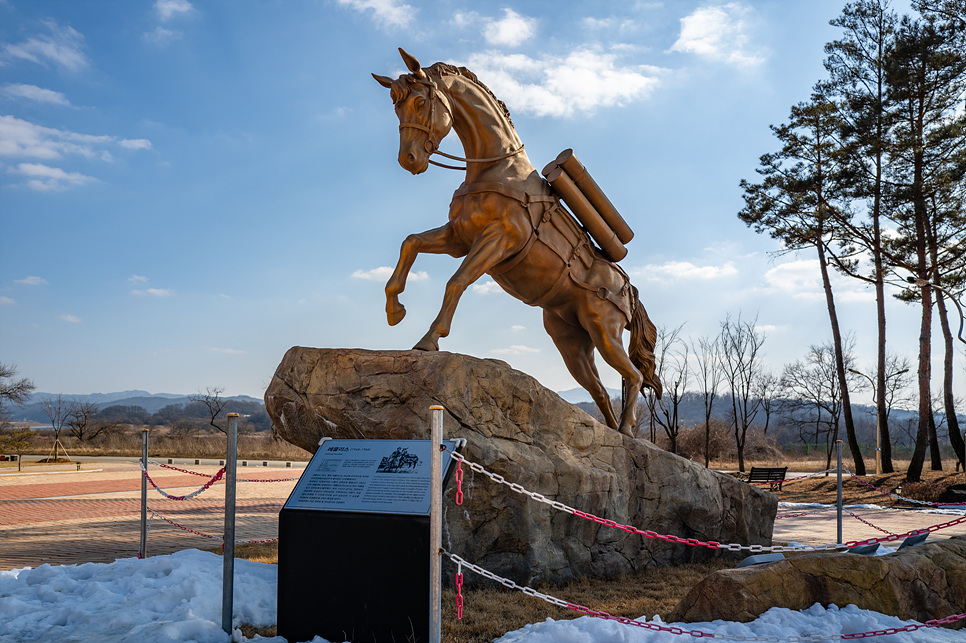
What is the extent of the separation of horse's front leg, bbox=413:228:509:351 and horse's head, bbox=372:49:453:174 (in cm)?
82

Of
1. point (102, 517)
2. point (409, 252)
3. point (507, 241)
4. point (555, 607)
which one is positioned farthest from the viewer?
point (102, 517)

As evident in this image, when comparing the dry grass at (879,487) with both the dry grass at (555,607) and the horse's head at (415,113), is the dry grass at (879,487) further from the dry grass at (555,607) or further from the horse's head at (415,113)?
the horse's head at (415,113)

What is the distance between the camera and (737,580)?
386 centimetres

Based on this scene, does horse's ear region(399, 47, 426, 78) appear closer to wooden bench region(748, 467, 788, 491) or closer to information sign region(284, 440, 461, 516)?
information sign region(284, 440, 461, 516)

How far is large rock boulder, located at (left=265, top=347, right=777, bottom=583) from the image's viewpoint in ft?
16.0

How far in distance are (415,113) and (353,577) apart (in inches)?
144

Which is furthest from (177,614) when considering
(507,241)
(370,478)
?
(507,241)

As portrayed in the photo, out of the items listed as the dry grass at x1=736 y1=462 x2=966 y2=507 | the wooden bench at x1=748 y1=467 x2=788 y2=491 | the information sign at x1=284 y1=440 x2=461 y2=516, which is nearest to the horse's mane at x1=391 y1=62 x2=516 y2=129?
the information sign at x1=284 y1=440 x2=461 y2=516

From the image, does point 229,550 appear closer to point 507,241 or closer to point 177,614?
point 177,614

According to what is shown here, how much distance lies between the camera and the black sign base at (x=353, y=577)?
11.0 ft

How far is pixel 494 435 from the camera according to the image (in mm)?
5062

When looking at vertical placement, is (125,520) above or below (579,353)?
below

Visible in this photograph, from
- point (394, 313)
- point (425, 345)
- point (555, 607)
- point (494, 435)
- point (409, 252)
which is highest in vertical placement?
point (409, 252)

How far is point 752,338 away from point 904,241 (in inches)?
376
